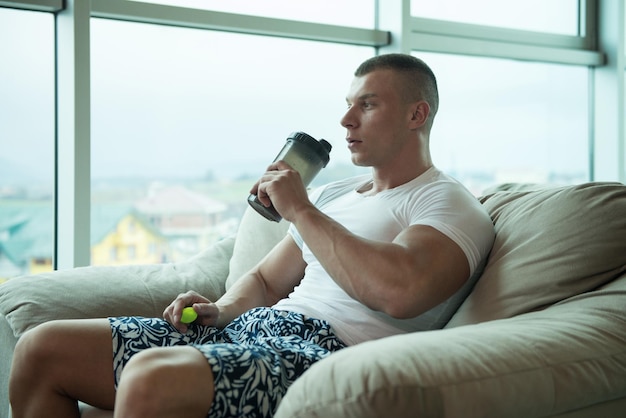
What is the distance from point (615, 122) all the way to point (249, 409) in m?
2.96

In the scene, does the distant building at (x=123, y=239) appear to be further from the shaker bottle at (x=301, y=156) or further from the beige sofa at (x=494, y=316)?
the shaker bottle at (x=301, y=156)

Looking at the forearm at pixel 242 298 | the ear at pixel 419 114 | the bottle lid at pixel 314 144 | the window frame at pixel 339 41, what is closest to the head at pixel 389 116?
the ear at pixel 419 114

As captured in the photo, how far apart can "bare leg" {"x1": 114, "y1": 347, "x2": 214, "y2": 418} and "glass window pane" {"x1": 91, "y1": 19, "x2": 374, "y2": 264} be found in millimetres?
1599

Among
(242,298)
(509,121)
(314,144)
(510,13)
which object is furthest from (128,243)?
(510,13)

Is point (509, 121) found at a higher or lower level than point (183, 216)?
higher

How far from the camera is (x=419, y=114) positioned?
1.91 metres

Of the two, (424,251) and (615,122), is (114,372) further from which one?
(615,122)

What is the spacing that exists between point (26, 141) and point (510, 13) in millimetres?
2200

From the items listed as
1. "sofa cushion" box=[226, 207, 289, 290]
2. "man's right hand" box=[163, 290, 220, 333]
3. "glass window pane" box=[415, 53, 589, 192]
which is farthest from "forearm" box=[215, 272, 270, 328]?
"glass window pane" box=[415, 53, 589, 192]

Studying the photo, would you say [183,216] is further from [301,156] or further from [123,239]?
[301,156]

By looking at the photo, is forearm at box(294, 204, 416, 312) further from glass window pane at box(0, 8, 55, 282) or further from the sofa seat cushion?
glass window pane at box(0, 8, 55, 282)

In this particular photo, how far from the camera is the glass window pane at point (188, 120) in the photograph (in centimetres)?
280

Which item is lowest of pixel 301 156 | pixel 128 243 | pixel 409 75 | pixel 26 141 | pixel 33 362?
pixel 33 362

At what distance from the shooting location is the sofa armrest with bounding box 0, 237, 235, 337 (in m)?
1.85
